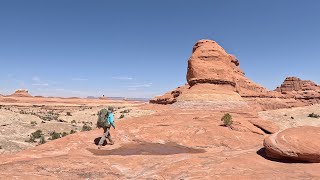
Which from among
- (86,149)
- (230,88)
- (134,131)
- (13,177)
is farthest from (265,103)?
(13,177)

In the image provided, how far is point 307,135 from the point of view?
377 inches

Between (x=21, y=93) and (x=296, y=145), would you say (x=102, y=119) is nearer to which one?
(x=296, y=145)

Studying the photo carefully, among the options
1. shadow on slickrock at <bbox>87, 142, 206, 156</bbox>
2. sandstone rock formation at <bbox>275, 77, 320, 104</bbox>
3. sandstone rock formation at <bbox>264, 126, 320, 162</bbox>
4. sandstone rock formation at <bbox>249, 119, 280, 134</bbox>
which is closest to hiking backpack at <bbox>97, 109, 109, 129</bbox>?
shadow on slickrock at <bbox>87, 142, 206, 156</bbox>

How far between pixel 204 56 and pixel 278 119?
631 inches

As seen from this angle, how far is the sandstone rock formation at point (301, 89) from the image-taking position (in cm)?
7422

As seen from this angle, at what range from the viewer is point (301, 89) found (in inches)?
3479

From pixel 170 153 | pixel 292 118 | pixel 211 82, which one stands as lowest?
pixel 170 153

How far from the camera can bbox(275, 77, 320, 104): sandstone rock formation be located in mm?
74225

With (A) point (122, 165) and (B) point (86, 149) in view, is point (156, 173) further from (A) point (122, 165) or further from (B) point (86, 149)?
(B) point (86, 149)

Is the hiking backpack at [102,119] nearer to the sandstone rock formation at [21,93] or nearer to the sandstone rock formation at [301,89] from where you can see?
the sandstone rock formation at [301,89]

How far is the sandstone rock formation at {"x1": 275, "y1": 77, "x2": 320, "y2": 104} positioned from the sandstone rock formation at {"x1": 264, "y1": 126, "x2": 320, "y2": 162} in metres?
66.1

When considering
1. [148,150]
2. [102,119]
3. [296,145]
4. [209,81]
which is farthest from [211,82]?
[296,145]

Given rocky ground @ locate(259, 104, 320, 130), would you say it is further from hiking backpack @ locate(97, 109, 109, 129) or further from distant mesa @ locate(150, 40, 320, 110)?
hiking backpack @ locate(97, 109, 109, 129)

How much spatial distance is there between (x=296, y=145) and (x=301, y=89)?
8815 cm
